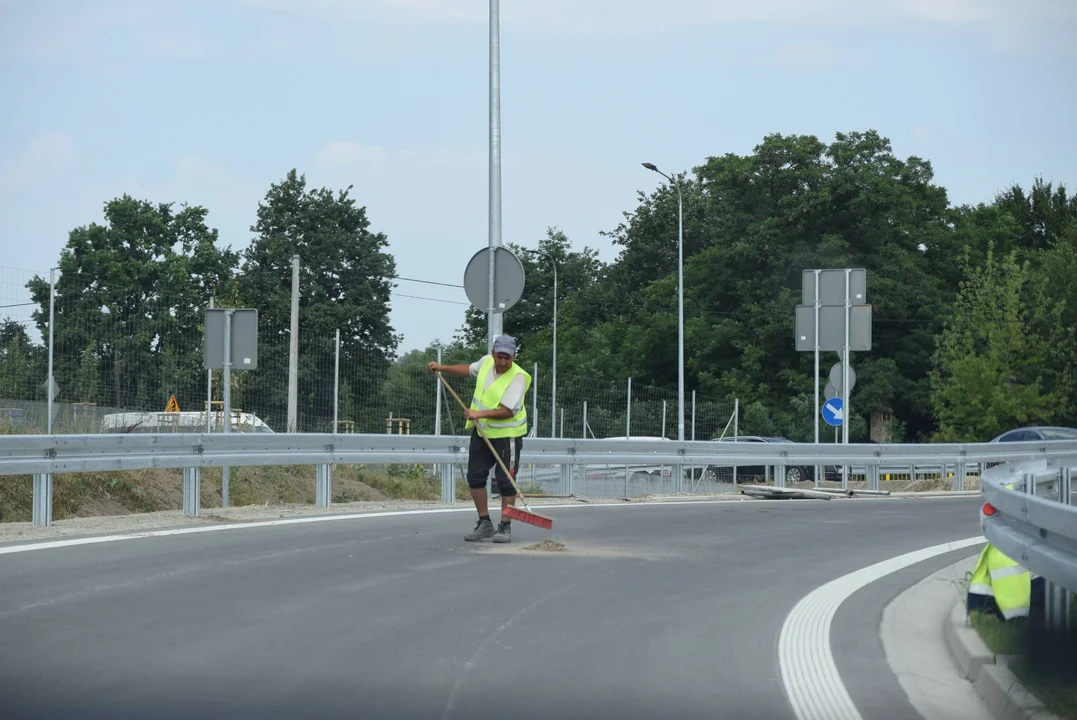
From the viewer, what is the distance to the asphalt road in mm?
5418

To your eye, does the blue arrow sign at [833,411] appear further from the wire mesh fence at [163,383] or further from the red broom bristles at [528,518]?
the red broom bristles at [528,518]

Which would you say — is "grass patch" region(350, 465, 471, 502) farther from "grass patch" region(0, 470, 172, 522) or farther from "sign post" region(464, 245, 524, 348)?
"grass patch" region(0, 470, 172, 522)

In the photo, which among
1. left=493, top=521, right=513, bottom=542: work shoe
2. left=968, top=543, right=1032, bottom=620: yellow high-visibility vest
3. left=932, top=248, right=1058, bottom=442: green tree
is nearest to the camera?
left=968, top=543, right=1032, bottom=620: yellow high-visibility vest

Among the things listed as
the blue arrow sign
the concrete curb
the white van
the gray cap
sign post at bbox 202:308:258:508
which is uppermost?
sign post at bbox 202:308:258:508

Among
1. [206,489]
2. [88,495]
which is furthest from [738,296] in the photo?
[88,495]

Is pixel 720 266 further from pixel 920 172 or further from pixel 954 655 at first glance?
pixel 954 655

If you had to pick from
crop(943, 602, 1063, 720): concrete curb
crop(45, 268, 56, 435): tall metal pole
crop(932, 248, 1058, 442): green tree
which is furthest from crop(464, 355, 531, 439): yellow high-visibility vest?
crop(932, 248, 1058, 442): green tree

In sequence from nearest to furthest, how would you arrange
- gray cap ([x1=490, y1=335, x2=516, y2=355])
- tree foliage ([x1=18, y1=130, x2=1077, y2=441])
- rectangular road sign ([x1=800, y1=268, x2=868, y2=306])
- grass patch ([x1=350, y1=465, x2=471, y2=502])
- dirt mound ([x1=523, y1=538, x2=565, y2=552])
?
dirt mound ([x1=523, y1=538, x2=565, y2=552]) < gray cap ([x1=490, y1=335, x2=516, y2=355]) < grass patch ([x1=350, y1=465, x2=471, y2=502]) < rectangular road sign ([x1=800, y1=268, x2=868, y2=306]) < tree foliage ([x1=18, y1=130, x2=1077, y2=441])

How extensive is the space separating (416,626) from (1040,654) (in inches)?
115

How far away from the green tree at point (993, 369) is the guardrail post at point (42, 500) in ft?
121

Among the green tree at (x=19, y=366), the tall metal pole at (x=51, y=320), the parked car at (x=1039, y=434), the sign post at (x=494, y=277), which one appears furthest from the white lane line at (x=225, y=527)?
the parked car at (x=1039, y=434)

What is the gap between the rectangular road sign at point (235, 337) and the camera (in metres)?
16.6

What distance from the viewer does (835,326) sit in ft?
80.5

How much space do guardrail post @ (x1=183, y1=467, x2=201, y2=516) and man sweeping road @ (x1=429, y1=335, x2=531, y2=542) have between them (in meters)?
3.01
